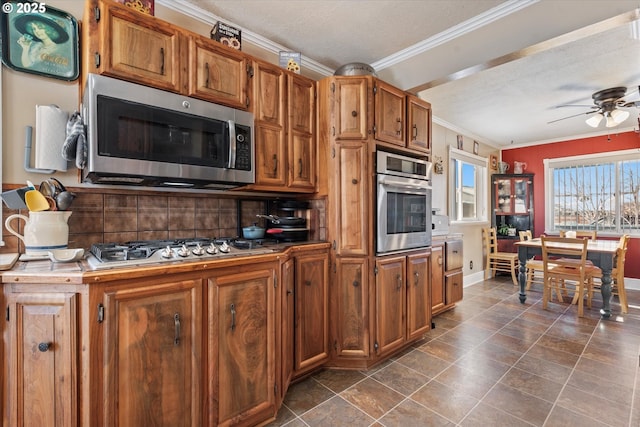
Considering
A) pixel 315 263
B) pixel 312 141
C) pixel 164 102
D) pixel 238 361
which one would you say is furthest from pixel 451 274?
pixel 164 102

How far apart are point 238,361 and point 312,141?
161 cm

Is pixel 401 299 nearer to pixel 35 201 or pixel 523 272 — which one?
pixel 35 201

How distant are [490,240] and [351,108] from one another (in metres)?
4.48

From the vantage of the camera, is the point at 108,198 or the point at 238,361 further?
the point at 108,198

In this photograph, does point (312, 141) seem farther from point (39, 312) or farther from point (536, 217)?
point (536, 217)

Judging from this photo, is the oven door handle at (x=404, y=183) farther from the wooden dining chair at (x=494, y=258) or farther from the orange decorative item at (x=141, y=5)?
the wooden dining chair at (x=494, y=258)

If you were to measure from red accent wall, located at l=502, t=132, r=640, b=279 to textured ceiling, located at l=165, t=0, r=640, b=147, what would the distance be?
6.42 ft

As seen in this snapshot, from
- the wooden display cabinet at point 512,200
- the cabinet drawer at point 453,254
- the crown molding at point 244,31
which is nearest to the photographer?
the crown molding at point 244,31

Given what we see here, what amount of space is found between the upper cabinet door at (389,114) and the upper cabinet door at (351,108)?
0.40 feet

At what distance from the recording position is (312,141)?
235 cm

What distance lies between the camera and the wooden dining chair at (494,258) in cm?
519

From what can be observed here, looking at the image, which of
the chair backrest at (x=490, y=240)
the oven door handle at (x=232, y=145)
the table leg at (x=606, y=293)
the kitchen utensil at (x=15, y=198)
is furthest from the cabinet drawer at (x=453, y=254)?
the kitchen utensil at (x=15, y=198)

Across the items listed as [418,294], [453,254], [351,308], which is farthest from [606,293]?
[351,308]

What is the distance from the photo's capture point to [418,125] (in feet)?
8.89
